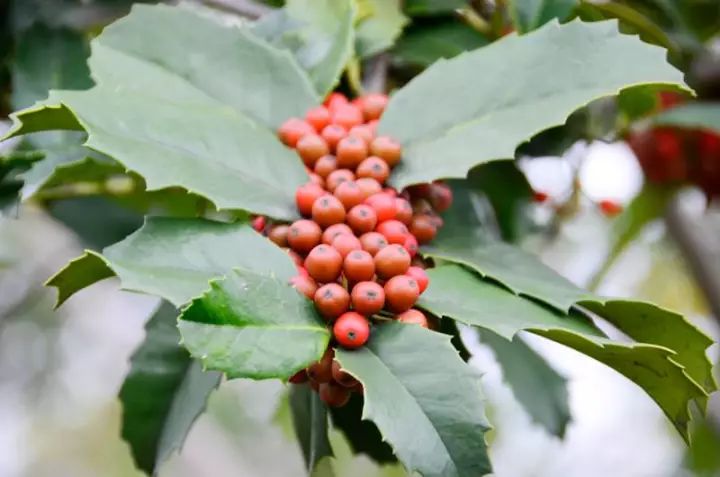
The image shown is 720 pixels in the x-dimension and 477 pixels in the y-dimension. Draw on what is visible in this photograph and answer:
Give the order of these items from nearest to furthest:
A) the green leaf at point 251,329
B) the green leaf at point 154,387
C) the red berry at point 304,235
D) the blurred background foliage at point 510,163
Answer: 1. the green leaf at point 251,329
2. the red berry at point 304,235
3. the green leaf at point 154,387
4. the blurred background foliage at point 510,163

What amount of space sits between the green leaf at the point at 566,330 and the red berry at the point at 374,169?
77 millimetres

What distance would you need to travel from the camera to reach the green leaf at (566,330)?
1.58 feet

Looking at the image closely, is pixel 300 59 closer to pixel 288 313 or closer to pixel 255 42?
pixel 255 42

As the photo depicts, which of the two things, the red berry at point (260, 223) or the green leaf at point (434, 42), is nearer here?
the red berry at point (260, 223)

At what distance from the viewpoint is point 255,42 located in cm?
66

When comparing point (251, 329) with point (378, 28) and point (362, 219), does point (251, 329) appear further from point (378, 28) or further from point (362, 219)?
point (378, 28)

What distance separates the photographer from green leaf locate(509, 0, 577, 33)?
0.74m

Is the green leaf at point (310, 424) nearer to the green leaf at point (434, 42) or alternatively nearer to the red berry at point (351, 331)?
the red berry at point (351, 331)

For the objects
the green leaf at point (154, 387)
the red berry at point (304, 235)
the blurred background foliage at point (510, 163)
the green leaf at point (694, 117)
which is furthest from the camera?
the green leaf at point (694, 117)

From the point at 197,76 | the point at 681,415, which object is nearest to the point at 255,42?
the point at 197,76

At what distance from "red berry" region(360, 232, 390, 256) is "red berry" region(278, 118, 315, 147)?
127mm

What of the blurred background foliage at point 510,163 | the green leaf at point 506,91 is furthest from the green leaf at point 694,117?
the green leaf at point 506,91

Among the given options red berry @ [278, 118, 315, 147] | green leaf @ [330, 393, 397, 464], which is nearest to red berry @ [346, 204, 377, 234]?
red berry @ [278, 118, 315, 147]

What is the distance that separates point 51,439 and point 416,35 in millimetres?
4014
